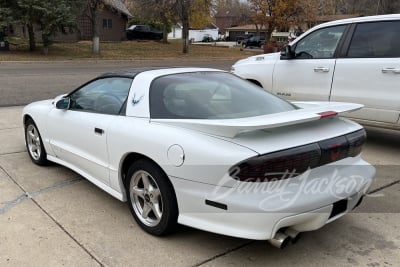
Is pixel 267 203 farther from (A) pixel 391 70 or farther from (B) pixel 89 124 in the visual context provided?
(A) pixel 391 70

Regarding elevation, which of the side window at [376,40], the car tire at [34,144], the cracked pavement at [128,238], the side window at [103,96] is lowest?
the cracked pavement at [128,238]

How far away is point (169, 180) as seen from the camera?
3.23 metres

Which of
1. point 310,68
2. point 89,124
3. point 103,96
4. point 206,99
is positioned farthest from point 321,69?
point 89,124

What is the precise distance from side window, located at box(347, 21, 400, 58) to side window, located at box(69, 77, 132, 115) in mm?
3686

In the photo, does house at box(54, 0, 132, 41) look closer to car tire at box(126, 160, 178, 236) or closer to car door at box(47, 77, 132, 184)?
car door at box(47, 77, 132, 184)

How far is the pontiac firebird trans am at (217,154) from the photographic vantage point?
112 inches

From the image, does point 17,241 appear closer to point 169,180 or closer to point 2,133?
point 169,180

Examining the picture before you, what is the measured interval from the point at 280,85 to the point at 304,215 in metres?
4.44

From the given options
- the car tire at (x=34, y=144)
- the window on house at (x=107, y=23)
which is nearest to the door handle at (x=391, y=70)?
the car tire at (x=34, y=144)

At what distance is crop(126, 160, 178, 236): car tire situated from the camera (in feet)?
10.7

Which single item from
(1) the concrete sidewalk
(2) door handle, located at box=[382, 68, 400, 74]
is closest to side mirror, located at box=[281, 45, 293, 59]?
(2) door handle, located at box=[382, 68, 400, 74]

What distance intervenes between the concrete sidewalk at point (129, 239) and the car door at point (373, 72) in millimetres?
1665

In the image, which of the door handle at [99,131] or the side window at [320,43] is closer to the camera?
the door handle at [99,131]

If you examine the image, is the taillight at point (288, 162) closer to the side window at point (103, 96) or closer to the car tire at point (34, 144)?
the side window at point (103, 96)
